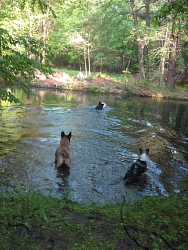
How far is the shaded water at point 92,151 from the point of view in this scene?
652cm

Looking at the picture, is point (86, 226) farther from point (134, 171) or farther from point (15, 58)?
point (15, 58)

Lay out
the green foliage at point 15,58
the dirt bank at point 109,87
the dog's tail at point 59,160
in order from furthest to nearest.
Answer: the dirt bank at point 109,87
the dog's tail at point 59,160
the green foliage at point 15,58

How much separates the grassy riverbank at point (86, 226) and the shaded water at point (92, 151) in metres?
1.53

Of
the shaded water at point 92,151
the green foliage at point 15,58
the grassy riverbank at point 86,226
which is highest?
the green foliage at point 15,58

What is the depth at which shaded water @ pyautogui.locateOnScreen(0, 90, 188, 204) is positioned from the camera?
652cm

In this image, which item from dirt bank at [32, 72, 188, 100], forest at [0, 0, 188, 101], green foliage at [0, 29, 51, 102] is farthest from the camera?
dirt bank at [32, 72, 188, 100]

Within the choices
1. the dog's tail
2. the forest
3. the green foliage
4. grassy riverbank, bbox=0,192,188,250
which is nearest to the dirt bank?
the forest

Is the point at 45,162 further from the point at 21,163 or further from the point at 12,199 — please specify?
the point at 12,199

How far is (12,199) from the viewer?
450 centimetres

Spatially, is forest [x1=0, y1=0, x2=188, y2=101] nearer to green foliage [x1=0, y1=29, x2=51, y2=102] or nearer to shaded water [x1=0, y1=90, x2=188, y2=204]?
shaded water [x1=0, y1=90, x2=188, y2=204]

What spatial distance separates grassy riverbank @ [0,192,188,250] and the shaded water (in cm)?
153

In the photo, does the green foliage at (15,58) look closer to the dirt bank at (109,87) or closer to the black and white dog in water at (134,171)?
the black and white dog in water at (134,171)

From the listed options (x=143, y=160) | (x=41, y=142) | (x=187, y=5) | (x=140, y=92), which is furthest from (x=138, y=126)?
(x=140, y=92)

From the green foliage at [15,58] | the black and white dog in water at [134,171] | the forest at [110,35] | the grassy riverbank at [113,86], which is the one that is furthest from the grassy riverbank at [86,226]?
the grassy riverbank at [113,86]
